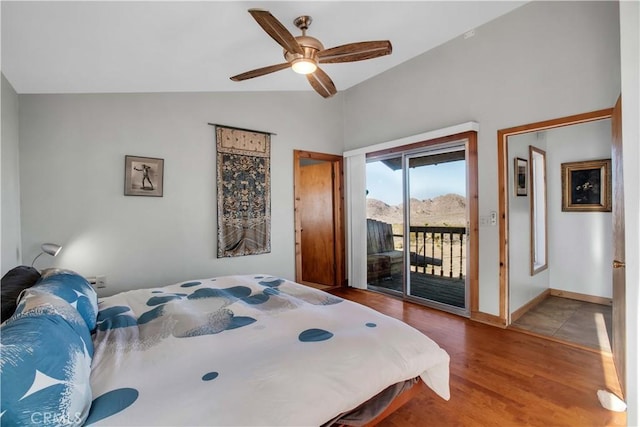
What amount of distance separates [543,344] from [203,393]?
295 centimetres

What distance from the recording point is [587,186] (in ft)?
12.5

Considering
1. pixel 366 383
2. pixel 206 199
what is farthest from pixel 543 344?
pixel 206 199

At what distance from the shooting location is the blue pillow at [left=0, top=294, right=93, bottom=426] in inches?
29.4

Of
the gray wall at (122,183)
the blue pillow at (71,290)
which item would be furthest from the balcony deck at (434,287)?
the blue pillow at (71,290)

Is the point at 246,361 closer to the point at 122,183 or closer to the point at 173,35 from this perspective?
the point at 173,35

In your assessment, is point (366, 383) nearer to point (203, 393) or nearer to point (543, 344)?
point (203, 393)

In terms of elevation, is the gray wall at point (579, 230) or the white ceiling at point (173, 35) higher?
the white ceiling at point (173, 35)

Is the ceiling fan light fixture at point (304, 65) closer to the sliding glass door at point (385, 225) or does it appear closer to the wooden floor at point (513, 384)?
the sliding glass door at point (385, 225)

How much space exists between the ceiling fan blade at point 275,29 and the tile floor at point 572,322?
10.8 feet

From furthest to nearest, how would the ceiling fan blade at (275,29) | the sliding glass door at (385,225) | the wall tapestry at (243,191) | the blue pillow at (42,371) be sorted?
the sliding glass door at (385,225) → the wall tapestry at (243,191) → the ceiling fan blade at (275,29) → the blue pillow at (42,371)

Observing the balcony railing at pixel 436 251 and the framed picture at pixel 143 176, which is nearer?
the framed picture at pixel 143 176

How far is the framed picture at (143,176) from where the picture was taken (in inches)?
118

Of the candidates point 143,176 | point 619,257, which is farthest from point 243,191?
point 619,257

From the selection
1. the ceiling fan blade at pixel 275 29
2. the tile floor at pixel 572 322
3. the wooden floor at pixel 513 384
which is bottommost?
the wooden floor at pixel 513 384
